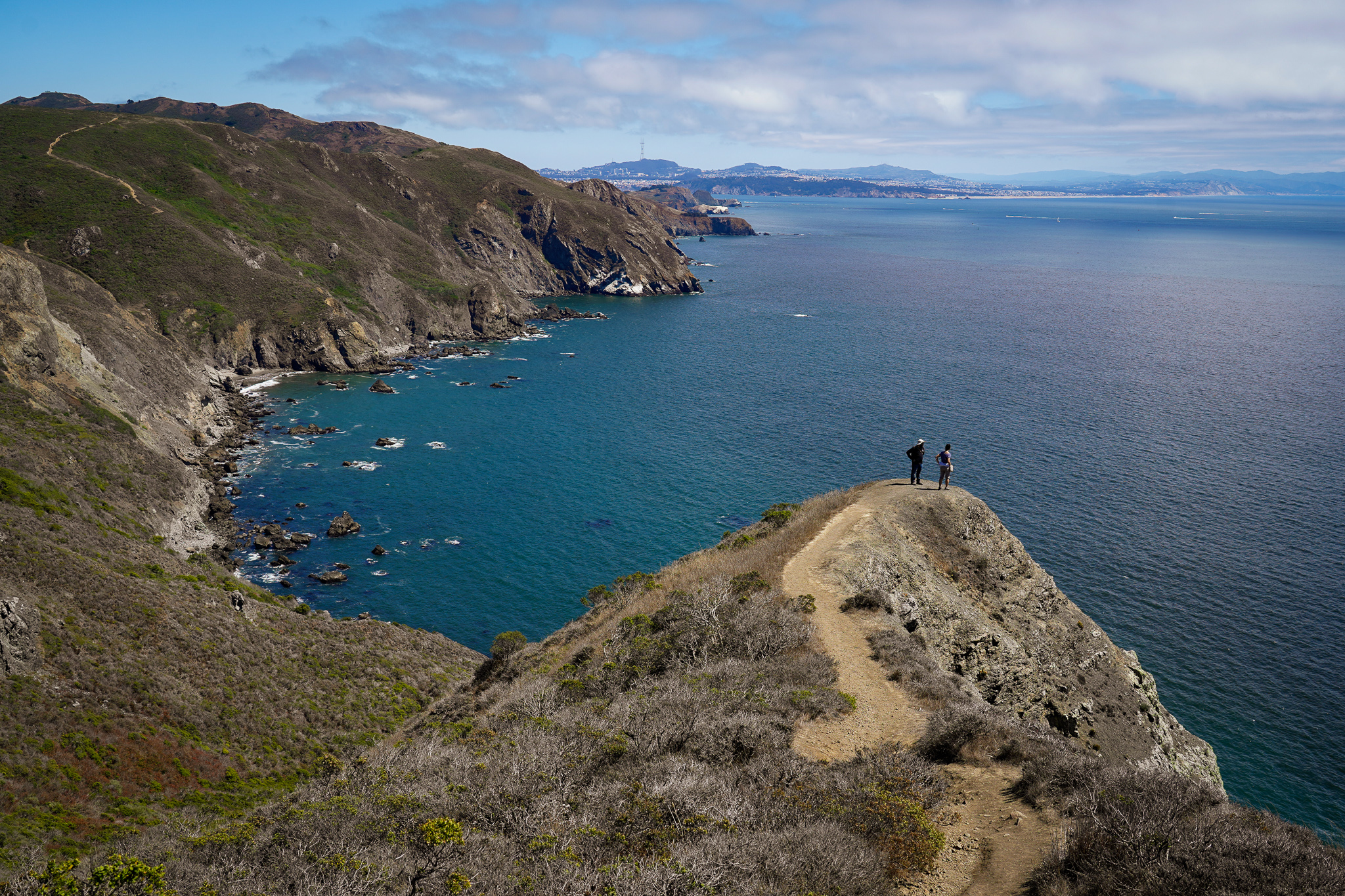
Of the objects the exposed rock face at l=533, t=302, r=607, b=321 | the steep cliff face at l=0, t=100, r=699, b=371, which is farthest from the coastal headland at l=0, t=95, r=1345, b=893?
the exposed rock face at l=533, t=302, r=607, b=321

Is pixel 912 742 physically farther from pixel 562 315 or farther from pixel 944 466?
pixel 562 315

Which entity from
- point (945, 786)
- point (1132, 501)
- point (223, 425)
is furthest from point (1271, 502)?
point (223, 425)

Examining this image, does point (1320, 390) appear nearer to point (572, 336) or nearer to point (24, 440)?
point (572, 336)

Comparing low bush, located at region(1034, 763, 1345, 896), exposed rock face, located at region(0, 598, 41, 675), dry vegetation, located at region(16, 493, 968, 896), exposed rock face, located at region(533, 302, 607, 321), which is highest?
exposed rock face, located at region(533, 302, 607, 321)

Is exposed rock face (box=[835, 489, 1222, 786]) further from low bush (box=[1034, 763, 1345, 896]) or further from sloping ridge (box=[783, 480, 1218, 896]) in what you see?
low bush (box=[1034, 763, 1345, 896])

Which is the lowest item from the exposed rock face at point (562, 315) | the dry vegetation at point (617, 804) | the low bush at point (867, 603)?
the low bush at point (867, 603)

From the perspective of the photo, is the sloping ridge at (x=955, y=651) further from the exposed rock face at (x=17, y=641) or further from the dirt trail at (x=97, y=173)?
the dirt trail at (x=97, y=173)

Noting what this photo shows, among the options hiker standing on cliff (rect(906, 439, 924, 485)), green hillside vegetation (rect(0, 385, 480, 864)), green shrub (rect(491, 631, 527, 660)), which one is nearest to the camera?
green hillside vegetation (rect(0, 385, 480, 864))

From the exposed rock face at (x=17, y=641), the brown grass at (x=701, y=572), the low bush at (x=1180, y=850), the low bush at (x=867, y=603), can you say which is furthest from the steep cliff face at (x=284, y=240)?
the low bush at (x=1180, y=850)
